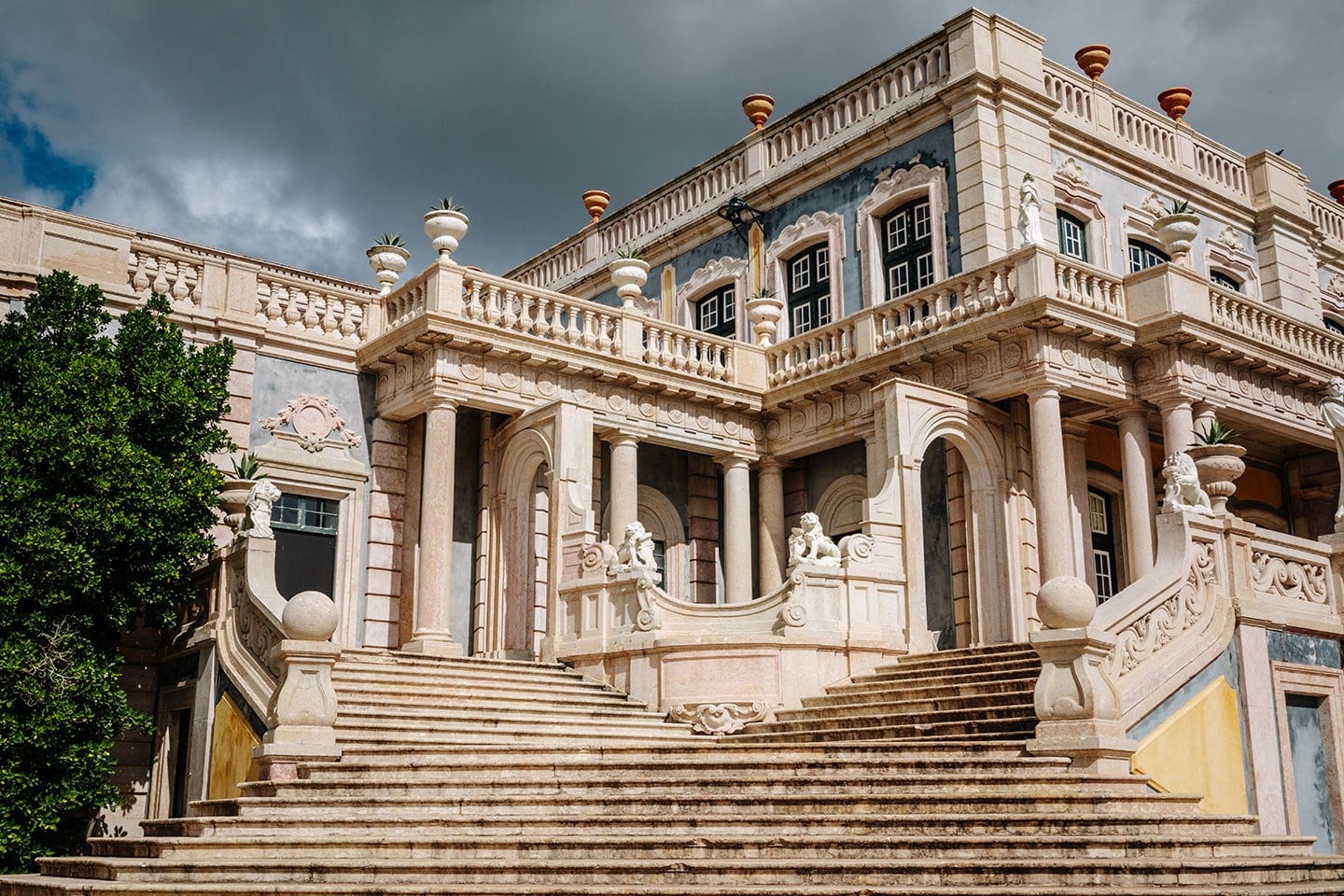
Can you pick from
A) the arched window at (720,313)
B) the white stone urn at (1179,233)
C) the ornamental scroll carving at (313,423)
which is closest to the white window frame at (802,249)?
the arched window at (720,313)

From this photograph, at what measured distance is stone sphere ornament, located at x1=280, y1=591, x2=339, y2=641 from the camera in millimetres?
11492

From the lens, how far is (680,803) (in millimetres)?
9484

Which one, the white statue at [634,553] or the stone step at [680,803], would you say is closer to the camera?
the stone step at [680,803]

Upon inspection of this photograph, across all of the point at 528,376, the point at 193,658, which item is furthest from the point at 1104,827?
the point at 528,376

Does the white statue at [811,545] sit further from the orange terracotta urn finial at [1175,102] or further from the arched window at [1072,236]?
the orange terracotta urn finial at [1175,102]

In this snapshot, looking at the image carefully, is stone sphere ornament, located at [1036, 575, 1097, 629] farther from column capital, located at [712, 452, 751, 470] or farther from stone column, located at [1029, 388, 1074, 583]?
column capital, located at [712, 452, 751, 470]

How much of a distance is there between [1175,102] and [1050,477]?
9619mm

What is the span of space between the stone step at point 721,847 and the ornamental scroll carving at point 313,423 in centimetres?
833

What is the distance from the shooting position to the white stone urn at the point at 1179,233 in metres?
17.2

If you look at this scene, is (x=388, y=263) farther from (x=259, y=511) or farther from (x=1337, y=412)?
(x=1337, y=412)

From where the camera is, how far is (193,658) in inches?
554

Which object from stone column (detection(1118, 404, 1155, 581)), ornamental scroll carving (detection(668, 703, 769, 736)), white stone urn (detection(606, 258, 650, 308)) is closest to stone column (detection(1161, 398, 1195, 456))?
stone column (detection(1118, 404, 1155, 581))

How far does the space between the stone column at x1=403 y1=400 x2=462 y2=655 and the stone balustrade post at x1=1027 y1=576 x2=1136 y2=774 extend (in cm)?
824

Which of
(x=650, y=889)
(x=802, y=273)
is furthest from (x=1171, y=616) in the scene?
(x=802, y=273)
